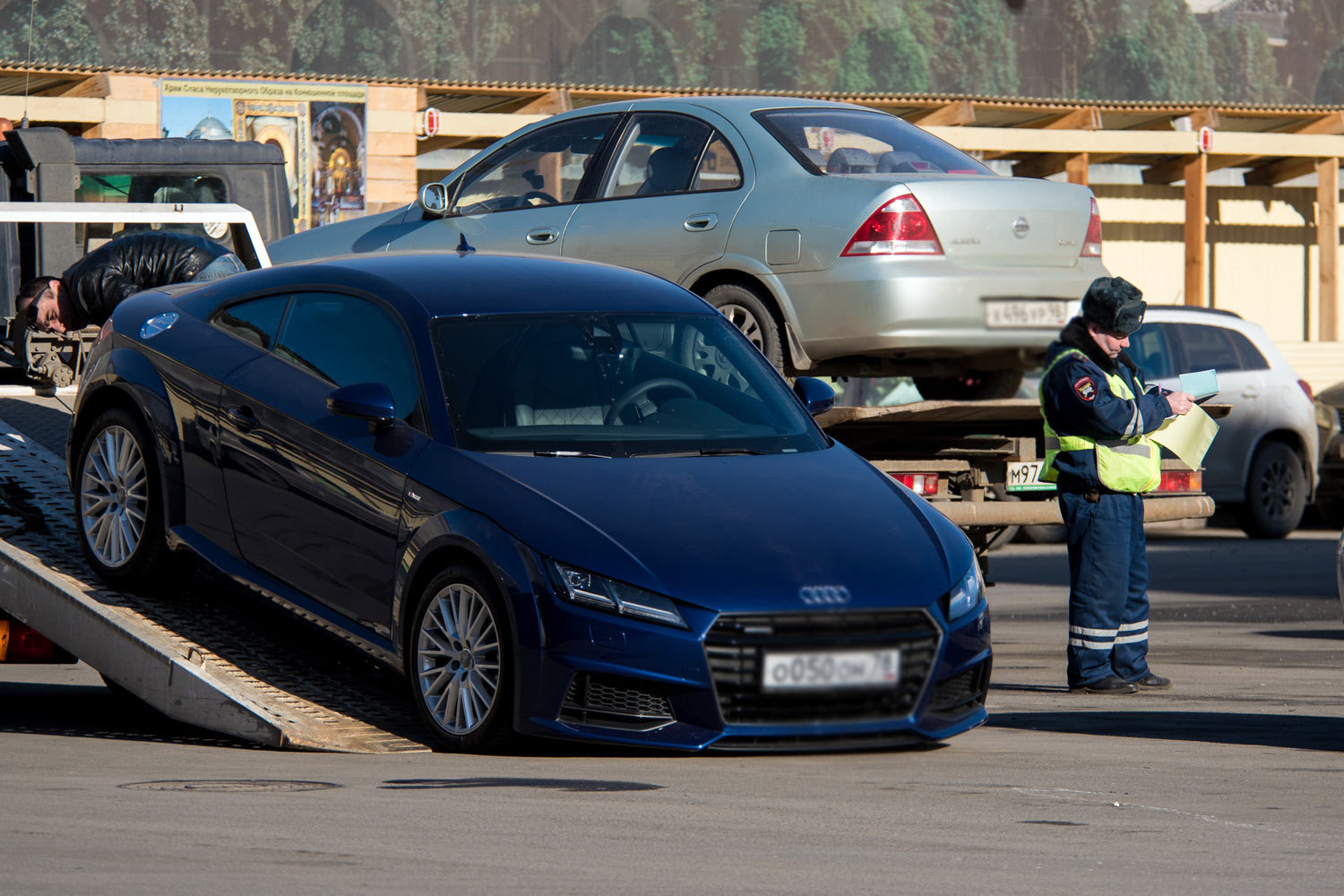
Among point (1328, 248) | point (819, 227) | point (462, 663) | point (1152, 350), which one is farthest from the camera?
point (1328, 248)

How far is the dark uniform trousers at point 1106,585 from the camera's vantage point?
9039 millimetres

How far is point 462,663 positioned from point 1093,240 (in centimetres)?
470

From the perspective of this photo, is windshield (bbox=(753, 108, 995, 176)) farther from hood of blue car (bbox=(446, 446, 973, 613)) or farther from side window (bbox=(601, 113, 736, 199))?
hood of blue car (bbox=(446, 446, 973, 613))

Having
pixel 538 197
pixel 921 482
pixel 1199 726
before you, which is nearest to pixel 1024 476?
pixel 921 482

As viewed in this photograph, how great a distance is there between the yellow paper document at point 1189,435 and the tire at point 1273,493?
8.89 meters

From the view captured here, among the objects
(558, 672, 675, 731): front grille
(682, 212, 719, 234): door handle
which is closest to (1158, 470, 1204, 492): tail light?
(682, 212, 719, 234): door handle

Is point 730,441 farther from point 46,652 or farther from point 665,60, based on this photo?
point 665,60

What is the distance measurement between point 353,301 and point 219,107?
51.7 feet

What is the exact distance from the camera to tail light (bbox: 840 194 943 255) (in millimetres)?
9492

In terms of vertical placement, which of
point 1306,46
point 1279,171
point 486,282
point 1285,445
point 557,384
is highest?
point 1306,46

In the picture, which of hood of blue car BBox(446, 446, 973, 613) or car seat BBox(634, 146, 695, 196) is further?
car seat BBox(634, 146, 695, 196)

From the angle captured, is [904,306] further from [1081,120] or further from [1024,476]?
[1081,120]

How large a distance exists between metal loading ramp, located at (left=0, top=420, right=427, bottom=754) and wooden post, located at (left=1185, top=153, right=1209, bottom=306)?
22.2 m

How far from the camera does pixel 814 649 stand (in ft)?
21.0
